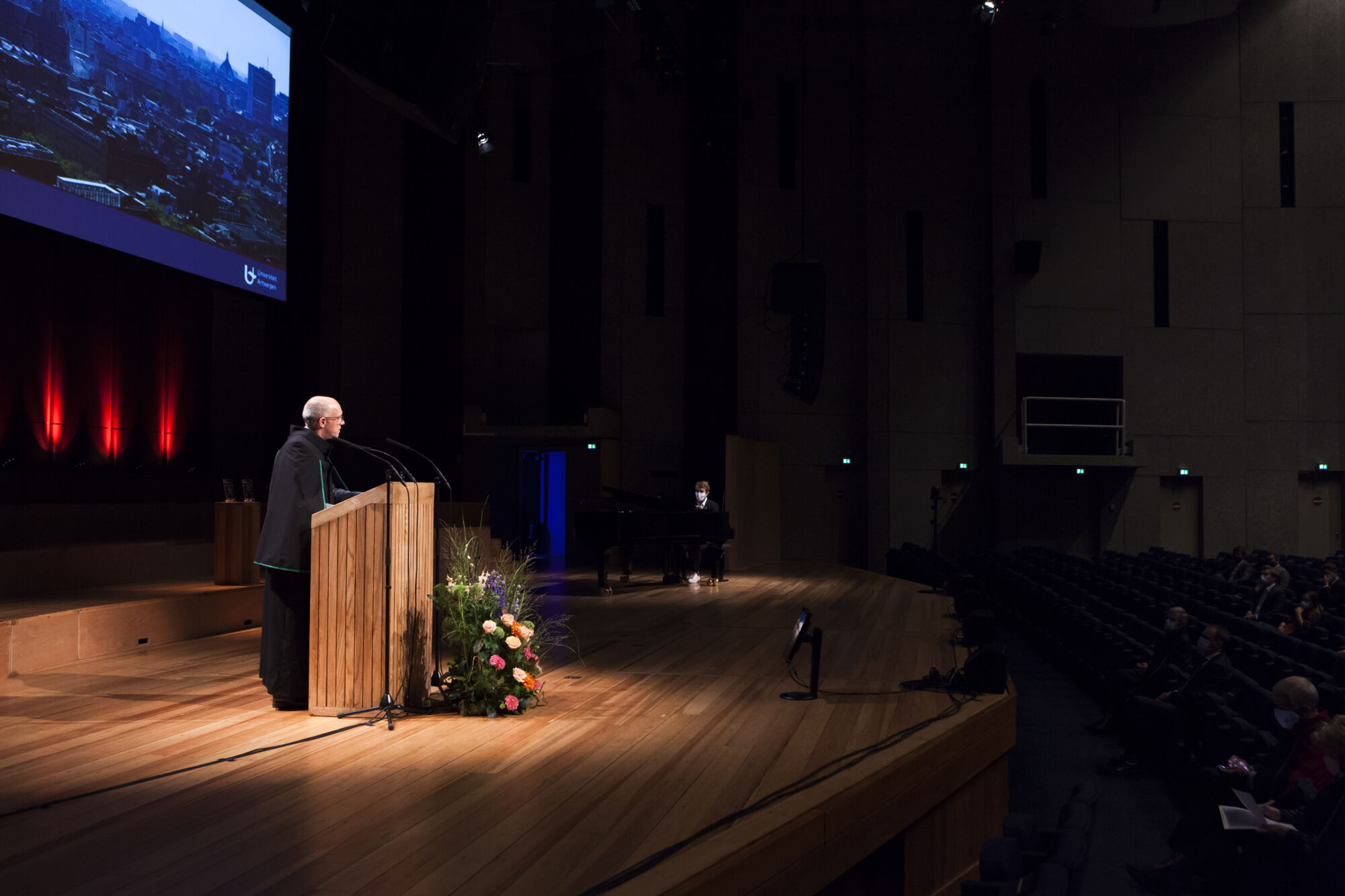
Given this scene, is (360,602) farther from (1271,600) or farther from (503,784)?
(1271,600)

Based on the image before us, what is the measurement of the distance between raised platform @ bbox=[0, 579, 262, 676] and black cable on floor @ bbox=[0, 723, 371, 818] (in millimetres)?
2224

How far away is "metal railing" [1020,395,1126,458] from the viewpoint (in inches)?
574

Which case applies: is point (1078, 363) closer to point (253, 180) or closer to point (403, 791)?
point (253, 180)

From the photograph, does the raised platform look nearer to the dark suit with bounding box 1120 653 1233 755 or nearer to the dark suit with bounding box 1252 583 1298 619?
the dark suit with bounding box 1120 653 1233 755

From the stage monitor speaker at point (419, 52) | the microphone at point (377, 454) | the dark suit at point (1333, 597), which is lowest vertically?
the dark suit at point (1333, 597)

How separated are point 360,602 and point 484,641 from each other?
0.53 m

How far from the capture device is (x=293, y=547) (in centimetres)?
396

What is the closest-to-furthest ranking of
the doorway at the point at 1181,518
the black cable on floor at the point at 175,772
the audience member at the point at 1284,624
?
the black cable on floor at the point at 175,772
the audience member at the point at 1284,624
the doorway at the point at 1181,518

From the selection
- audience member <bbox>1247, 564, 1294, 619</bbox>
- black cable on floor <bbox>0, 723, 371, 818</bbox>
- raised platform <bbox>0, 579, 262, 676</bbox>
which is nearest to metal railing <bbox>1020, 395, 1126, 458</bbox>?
audience member <bbox>1247, 564, 1294, 619</bbox>

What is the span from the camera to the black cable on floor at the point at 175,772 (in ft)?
9.19

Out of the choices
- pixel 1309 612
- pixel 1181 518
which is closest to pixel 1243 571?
pixel 1309 612

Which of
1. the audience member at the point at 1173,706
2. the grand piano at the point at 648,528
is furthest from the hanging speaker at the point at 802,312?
the audience member at the point at 1173,706

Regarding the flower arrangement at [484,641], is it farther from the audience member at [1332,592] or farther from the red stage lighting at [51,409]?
the audience member at [1332,592]

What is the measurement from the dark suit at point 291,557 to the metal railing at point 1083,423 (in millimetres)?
12332
